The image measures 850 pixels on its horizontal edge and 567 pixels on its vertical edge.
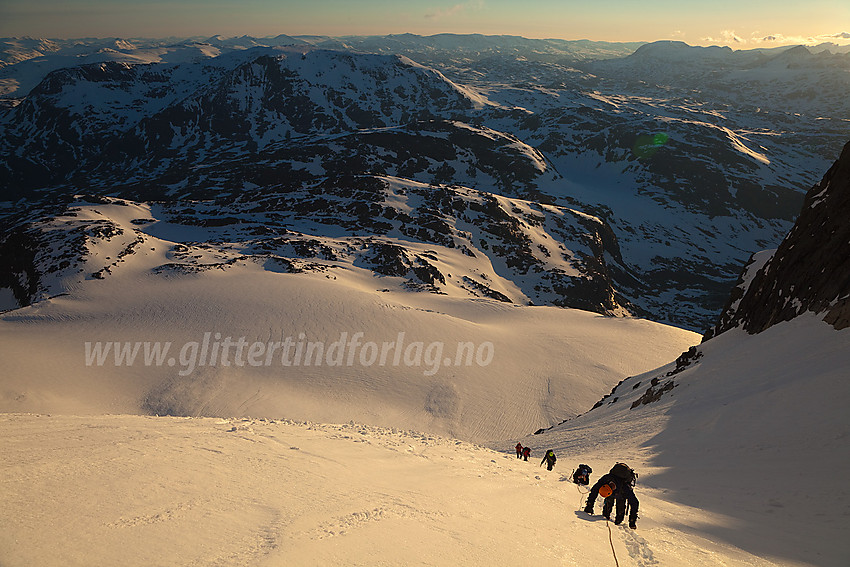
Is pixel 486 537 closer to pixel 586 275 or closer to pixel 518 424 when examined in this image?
pixel 518 424

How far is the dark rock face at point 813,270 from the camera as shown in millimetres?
18484

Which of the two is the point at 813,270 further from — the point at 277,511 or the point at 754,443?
the point at 277,511

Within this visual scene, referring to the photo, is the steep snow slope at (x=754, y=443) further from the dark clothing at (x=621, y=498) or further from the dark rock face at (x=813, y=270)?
the dark clothing at (x=621, y=498)

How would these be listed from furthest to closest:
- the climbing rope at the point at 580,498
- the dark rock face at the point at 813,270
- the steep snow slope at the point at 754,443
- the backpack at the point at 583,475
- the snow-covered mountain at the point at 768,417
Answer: the dark rock face at the point at 813,270 < the backpack at the point at 583,475 < the climbing rope at the point at 580,498 < the snow-covered mountain at the point at 768,417 < the steep snow slope at the point at 754,443

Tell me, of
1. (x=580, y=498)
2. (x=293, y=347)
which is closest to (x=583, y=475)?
(x=580, y=498)

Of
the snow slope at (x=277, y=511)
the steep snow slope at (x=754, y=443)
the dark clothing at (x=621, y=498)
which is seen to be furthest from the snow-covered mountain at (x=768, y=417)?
the dark clothing at (x=621, y=498)

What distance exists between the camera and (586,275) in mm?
95938

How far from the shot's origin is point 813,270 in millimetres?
20812

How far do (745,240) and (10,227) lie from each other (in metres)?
235

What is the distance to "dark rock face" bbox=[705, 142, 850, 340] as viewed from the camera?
60.6 ft

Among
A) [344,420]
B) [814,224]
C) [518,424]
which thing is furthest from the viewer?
[518,424]

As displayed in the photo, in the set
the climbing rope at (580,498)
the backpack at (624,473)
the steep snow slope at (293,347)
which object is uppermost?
the backpack at (624,473)

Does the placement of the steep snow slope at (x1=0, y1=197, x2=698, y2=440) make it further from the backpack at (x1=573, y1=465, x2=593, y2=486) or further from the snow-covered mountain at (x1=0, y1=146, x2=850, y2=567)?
the backpack at (x1=573, y1=465, x2=593, y2=486)

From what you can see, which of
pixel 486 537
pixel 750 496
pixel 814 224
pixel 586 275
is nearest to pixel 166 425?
pixel 486 537
